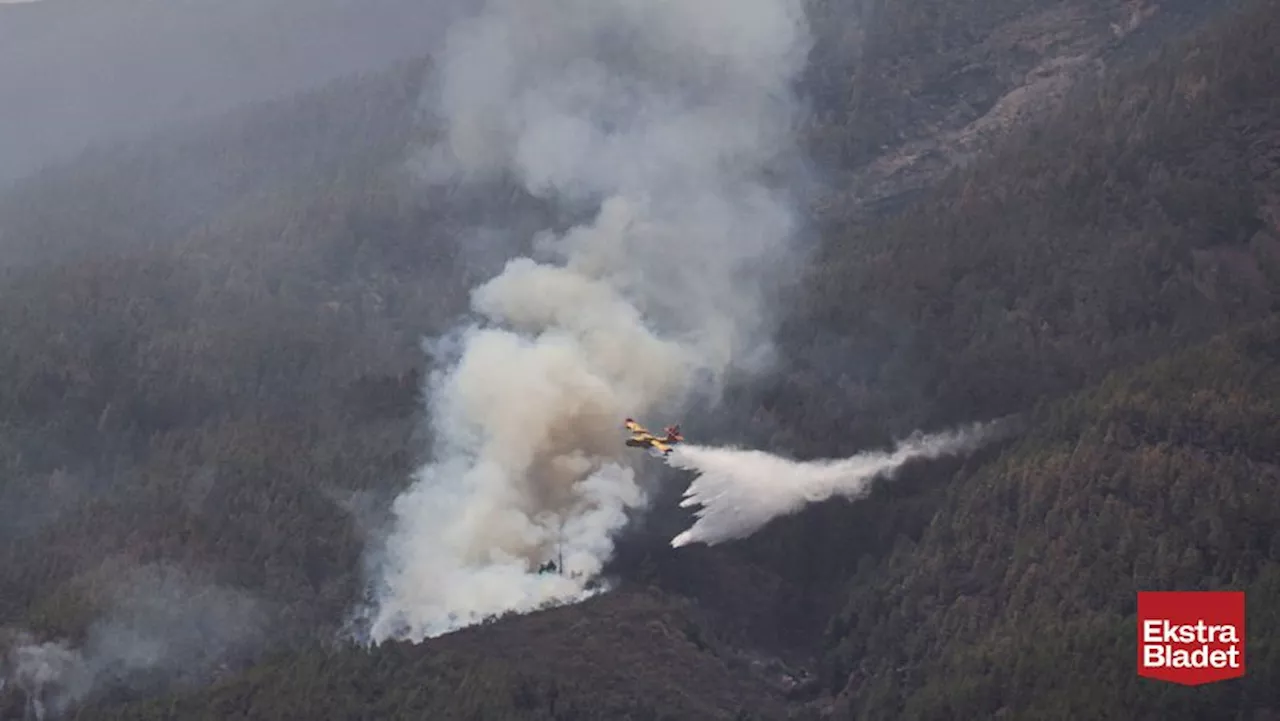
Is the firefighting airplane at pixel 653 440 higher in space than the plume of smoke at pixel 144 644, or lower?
higher

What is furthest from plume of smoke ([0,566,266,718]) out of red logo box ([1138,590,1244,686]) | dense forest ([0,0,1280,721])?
red logo box ([1138,590,1244,686])

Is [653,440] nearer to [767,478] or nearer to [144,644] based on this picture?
[767,478]

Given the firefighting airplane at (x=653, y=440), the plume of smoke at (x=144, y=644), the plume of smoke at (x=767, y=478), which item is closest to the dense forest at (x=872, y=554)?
the plume of smoke at (x=144, y=644)

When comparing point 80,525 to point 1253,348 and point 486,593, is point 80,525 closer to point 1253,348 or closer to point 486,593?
point 486,593

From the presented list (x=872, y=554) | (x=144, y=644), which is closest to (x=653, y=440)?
(x=872, y=554)

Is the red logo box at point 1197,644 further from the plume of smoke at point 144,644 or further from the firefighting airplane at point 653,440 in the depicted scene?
the plume of smoke at point 144,644
